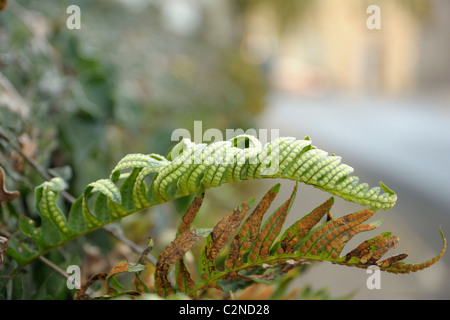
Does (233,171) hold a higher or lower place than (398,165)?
higher

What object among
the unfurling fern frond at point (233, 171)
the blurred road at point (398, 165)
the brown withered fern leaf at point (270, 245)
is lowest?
the blurred road at point (398, 165)

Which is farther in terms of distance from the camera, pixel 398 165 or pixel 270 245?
pixel 398 165

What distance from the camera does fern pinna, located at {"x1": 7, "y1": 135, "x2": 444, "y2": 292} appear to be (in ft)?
0.76

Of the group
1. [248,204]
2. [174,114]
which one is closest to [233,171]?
[248,204]

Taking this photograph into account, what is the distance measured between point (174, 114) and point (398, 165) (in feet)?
5.38

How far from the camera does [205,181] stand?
24 centimetres

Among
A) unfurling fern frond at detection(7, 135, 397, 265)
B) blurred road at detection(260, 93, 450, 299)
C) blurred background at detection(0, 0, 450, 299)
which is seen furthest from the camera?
blurred road at detection(260, 93, 450, 299)

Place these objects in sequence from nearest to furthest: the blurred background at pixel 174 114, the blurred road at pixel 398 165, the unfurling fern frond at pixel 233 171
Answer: the unfurling fern frond at pixel 233 171 < the blurred background at pixel 174 114 < the blurred road at pixel 398 165

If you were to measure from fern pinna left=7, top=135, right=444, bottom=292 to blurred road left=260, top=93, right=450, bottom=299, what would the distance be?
0.03 m

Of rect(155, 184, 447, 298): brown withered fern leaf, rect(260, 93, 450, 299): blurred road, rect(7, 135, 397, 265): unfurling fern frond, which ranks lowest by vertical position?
rect(260, 93, 450, 299): blurred road

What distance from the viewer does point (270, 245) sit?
257mm

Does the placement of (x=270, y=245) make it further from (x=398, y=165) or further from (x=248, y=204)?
(x=398, y=165)

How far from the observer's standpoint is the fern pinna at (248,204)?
0.23 m

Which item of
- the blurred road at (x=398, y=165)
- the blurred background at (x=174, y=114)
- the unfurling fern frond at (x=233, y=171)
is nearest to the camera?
the unfurling fern frond at (x=233, y=171)
